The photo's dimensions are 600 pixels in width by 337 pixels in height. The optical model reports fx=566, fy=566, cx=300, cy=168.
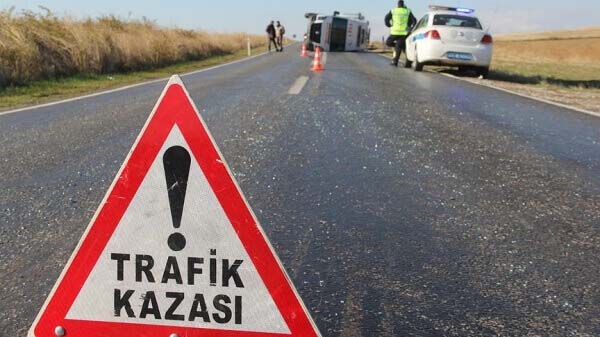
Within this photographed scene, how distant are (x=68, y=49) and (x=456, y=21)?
34.6 feet

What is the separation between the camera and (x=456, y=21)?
1429cm

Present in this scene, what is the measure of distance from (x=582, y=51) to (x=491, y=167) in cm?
4434

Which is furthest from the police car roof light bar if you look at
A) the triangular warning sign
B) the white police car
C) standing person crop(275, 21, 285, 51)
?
standing person crop(275, 21, 285, 51)

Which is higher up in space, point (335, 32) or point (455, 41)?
point (455, 41)

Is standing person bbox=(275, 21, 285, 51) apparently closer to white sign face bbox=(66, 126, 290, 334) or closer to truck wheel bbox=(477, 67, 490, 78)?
truck wheel bbox=(477, 67, 490, 78)

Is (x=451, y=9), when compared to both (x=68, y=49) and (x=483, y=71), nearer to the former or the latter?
(x=483, y=71)

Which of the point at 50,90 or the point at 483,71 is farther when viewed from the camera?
the point at 483,71

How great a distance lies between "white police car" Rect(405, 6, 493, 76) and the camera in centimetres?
1374

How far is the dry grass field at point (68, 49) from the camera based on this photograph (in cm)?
1339

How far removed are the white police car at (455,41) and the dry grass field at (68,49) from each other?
31.3ft

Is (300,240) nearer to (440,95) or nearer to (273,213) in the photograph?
(273,213)

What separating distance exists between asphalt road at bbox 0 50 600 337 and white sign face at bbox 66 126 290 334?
543mm

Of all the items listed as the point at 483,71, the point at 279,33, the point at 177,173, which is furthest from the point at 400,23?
the point at 279,33

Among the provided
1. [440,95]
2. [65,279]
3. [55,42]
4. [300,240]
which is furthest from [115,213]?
[55,42]
